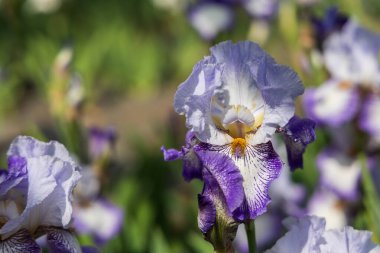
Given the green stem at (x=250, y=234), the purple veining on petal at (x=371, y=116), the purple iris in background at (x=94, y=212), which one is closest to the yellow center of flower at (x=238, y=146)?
the green stem at (x=250, y=234)

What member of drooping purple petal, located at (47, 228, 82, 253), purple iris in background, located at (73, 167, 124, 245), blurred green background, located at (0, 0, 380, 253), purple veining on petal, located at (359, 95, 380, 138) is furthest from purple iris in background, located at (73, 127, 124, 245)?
drooping purple petal, located at (47, 228, 82, 253)

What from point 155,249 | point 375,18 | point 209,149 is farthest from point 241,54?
point 375,18

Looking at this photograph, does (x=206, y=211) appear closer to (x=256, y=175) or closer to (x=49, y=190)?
(x=256, y=175)

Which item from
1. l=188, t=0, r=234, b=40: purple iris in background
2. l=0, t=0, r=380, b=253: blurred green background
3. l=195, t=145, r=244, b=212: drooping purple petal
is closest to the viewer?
l=195, t=145, r=244, b=212: drooping purple petal

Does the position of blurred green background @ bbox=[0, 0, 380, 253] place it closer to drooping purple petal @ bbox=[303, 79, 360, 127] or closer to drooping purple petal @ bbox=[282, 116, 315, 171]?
drooping purple petal @ bbox=[303, 79, 360, 127]

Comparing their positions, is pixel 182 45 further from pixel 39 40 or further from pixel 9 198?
pixel 9 198

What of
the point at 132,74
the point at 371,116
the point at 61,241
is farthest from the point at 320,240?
the point at 132,74

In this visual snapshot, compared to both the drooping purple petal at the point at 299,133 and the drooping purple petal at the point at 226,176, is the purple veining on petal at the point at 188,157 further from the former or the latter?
the drooping purple petal at the point at 299,133

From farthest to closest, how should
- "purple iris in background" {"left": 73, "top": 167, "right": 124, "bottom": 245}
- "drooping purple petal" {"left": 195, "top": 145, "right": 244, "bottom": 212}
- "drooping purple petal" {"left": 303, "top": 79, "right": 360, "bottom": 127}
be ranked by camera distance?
1. "purple iris in background" {"left": 73, "top": 167, "right": 124, "bottom": 245}
2. "drooping purple petal" {"left": 303, "top": 79, "right": 360, "bottom": 127}
3. "drooping purple petal" {"left": 195, "top": 145, "right": 244, "bottom": 212}
